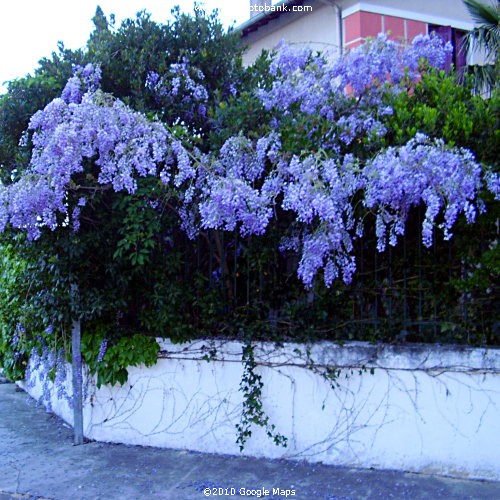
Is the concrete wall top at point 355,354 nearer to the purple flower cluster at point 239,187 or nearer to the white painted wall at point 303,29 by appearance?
the purple flower cluster at point 239,187

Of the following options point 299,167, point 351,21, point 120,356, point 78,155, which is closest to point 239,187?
point 299,167

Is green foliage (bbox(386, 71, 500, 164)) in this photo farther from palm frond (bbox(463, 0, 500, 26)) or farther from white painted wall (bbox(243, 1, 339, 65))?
palm frond (bbox(463, 0, 500, 26))

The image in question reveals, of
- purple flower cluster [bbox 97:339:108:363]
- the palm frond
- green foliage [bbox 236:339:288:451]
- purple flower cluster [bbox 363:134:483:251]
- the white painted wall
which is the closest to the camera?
purple flower cluster [bbox 363:134:483:251]

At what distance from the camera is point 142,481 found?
5.32 metres

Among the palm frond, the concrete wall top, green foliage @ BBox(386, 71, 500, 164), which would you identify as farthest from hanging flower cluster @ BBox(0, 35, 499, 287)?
the palm frond

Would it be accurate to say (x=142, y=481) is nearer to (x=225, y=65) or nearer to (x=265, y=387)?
(x=265, y=387)

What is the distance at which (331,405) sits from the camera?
557 centimetres

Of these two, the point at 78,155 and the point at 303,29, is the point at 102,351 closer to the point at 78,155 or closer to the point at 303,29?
the point at 78,155

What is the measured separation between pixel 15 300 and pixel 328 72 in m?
4.66

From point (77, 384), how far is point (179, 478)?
1.78 metres

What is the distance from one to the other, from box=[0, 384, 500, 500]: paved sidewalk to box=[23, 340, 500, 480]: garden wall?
6.0 inches

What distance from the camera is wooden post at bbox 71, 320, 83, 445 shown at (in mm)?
6469

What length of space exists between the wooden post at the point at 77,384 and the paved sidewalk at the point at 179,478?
157mm

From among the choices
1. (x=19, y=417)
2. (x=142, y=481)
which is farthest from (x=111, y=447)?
(x=19, y=417)
